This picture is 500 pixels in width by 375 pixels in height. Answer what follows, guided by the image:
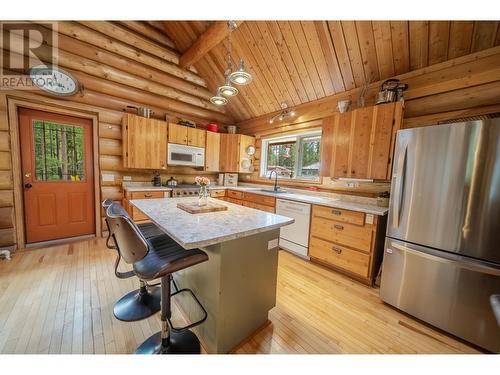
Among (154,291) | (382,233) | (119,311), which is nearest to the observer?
(119,311)

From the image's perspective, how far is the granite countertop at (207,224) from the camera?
1119 millimetres

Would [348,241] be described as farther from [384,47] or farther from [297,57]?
[297,57]

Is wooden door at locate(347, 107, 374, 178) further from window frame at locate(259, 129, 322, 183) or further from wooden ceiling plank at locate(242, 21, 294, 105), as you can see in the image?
wooden ceiling plank at locate(242, 21, 294, 105)

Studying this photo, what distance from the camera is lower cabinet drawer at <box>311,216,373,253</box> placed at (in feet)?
7.48

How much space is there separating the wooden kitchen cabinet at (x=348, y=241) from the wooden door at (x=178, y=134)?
2.82m

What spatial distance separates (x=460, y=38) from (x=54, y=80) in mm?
5054

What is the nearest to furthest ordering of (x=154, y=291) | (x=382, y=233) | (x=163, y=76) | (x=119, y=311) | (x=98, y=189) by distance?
(x=119, y=311)
(x=154, y=291)
(x=382, y=233)
(x=98, y=189)
(x=163, y=76)

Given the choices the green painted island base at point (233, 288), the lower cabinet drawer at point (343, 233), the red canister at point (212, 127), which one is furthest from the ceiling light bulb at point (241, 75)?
the red canister at point (212, 127)

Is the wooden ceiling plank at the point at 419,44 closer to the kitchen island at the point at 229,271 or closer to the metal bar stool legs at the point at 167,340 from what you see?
the kitchen island at the point at 229,271

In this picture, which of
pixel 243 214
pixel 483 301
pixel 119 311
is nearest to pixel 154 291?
pixel 119 311

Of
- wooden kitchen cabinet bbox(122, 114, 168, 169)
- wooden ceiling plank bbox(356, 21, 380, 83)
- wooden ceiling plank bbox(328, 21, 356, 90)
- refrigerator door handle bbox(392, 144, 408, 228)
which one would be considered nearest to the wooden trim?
wooden kitchen cabinet bbox(122, 114, 168, 169)

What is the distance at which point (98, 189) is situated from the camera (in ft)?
11.0
